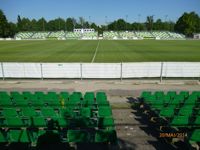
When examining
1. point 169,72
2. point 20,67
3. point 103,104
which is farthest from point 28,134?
point 169,72

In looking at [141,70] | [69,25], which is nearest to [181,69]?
[141,70]

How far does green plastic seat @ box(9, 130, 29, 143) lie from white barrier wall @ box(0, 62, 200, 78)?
12572 mm

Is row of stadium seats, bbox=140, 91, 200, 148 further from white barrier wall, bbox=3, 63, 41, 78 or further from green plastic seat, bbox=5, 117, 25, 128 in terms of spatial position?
white barrier wall, bbox=3, 63, 41, 78

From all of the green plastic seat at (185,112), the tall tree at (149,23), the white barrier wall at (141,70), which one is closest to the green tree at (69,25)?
the tall tree at (149,23)

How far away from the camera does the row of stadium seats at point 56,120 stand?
23.7 feet

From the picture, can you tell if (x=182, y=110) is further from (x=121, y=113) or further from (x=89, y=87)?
(x=89, y=87)

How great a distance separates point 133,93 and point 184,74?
20.3 ft

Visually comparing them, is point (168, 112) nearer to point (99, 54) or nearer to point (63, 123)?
point (63, 123)

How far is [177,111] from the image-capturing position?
9539mm

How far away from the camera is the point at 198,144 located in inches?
304

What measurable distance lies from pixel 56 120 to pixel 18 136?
132 cm

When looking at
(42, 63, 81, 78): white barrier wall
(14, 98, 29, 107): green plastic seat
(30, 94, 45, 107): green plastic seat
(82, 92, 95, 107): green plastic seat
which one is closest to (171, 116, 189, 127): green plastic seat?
(82, 92, 95, 107): green plastic seat

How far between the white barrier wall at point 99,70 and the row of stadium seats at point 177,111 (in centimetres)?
727
